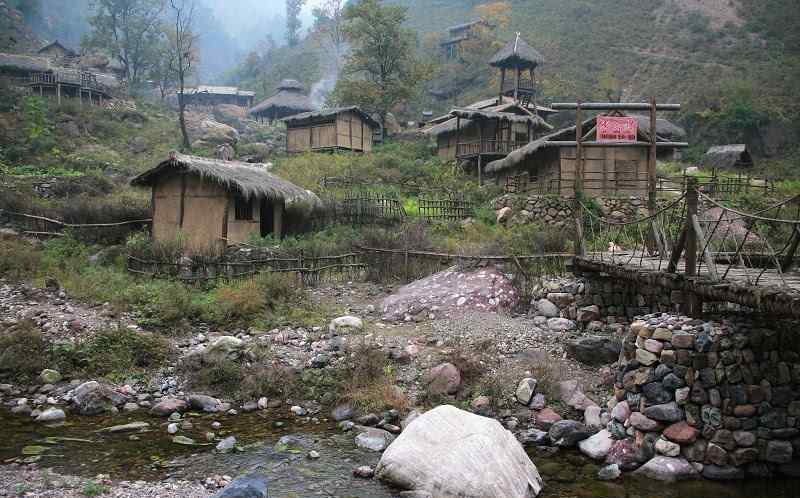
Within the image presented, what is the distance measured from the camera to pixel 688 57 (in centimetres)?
4534

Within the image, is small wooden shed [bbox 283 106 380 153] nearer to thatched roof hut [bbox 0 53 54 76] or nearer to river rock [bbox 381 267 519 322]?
thatched roof hut [bbox 0 53 54 76]

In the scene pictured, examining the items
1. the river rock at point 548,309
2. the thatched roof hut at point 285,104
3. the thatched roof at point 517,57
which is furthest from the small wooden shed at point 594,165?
the thatched roof hut at point 285,104

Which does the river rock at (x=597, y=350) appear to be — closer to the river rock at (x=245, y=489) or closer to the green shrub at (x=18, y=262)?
the river rock at (x=245, y=489)

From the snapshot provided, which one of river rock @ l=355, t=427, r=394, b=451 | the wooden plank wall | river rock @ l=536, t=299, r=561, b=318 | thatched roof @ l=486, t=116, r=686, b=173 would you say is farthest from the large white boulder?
the wooden plank wall

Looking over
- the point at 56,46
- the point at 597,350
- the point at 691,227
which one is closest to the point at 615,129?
the point at 597,350

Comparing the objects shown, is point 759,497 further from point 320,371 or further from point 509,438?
point 320,371

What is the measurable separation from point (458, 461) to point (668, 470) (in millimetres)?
2399

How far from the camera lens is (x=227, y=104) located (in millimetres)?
53469

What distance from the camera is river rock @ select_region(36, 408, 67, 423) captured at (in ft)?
24.3

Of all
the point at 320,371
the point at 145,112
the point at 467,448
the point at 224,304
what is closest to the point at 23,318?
the point at 224,304

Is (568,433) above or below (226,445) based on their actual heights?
above

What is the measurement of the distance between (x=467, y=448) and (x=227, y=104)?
174ft

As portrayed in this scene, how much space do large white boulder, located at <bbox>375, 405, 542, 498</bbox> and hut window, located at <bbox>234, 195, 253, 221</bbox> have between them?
11892mm

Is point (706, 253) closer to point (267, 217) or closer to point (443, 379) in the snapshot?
point (443, 379)
